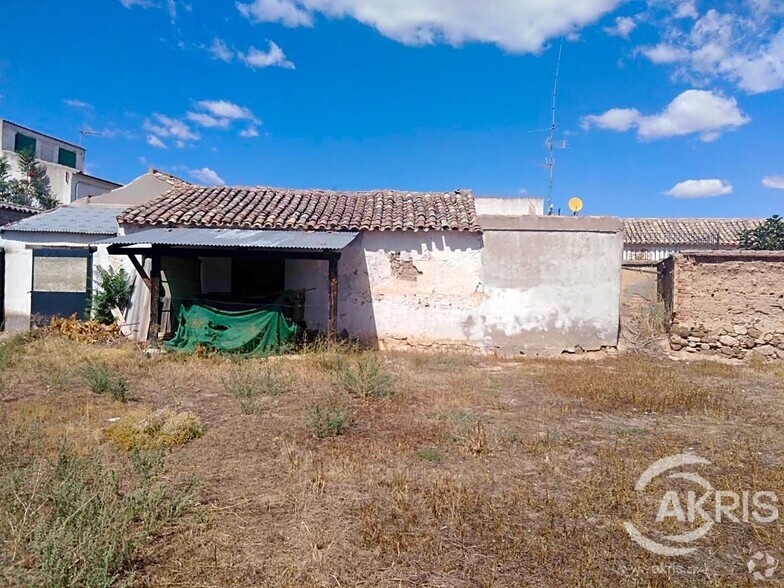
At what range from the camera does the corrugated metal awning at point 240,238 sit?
9.82 meters

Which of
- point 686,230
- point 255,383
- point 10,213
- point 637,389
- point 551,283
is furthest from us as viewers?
point 686,230

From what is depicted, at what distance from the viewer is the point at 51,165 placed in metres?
28.7

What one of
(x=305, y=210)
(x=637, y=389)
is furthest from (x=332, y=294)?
(x=637, y=389)

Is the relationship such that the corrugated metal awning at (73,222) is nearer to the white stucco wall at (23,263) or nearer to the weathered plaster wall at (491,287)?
the white stucco wall at (23,263)

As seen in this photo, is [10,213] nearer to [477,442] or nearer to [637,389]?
[477,442]

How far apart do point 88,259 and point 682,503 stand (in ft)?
43.2

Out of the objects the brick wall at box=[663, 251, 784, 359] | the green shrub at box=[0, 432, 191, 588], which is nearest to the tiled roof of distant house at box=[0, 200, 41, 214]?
the green shrub at box=[0, 432, 191, 588]

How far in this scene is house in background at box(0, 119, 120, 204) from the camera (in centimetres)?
2791

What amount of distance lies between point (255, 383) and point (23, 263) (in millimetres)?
9061

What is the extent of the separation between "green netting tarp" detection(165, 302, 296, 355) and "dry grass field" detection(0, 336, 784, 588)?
1664 millimetres

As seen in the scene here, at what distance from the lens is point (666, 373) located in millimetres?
9375

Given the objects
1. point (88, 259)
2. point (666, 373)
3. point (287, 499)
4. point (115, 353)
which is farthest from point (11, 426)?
point (666, 373)

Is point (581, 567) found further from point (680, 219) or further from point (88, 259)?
point (680, 219)

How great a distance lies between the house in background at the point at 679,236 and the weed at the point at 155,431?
765 inches
